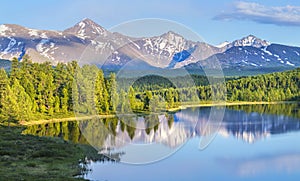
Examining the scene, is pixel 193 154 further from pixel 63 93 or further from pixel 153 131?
pixel 63 93

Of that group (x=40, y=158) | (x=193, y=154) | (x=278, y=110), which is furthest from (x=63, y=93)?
(x=278, y=110)

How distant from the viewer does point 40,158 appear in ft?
124

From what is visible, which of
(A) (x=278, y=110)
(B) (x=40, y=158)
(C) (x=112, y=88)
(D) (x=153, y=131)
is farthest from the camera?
(A) (x=278, y=110)

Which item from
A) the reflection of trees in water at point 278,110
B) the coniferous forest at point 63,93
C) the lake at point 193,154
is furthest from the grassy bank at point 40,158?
the reflection of trees in water at point 278,110

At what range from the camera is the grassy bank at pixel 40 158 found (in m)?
31.4

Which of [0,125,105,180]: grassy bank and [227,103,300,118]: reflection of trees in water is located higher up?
[227,103,300,118]: reflection of trees in water

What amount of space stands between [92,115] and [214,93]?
4840 cm

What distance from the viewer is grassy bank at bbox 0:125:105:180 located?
1235 inches

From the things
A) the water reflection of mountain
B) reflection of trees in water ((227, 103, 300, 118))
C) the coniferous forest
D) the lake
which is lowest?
the lake

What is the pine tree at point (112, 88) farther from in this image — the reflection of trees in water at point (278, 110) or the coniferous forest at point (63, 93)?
the reflection of trees in water at point (278, 110)

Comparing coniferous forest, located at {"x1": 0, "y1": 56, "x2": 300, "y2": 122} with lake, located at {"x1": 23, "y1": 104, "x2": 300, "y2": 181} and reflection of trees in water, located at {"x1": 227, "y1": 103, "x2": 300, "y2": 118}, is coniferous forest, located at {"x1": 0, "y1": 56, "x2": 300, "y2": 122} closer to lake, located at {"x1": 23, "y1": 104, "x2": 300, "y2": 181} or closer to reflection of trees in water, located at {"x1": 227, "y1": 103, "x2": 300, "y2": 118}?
lake, located at {"x1": 23, "y1": 104, "x2": 300, "y2": 181}

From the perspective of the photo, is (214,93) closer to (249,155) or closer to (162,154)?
(249,155)

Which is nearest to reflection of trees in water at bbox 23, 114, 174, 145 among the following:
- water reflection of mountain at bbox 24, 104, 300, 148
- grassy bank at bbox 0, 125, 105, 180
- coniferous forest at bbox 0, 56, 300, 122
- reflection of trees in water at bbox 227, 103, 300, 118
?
water reflection of mountain at bbox 24, 104, 300, 148

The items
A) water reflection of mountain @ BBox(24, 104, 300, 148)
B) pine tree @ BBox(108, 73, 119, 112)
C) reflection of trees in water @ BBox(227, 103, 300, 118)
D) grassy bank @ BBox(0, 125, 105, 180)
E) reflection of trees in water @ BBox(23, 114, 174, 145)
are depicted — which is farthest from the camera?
reflection of trees in water @ BBox(227, 103, 300, 118)
